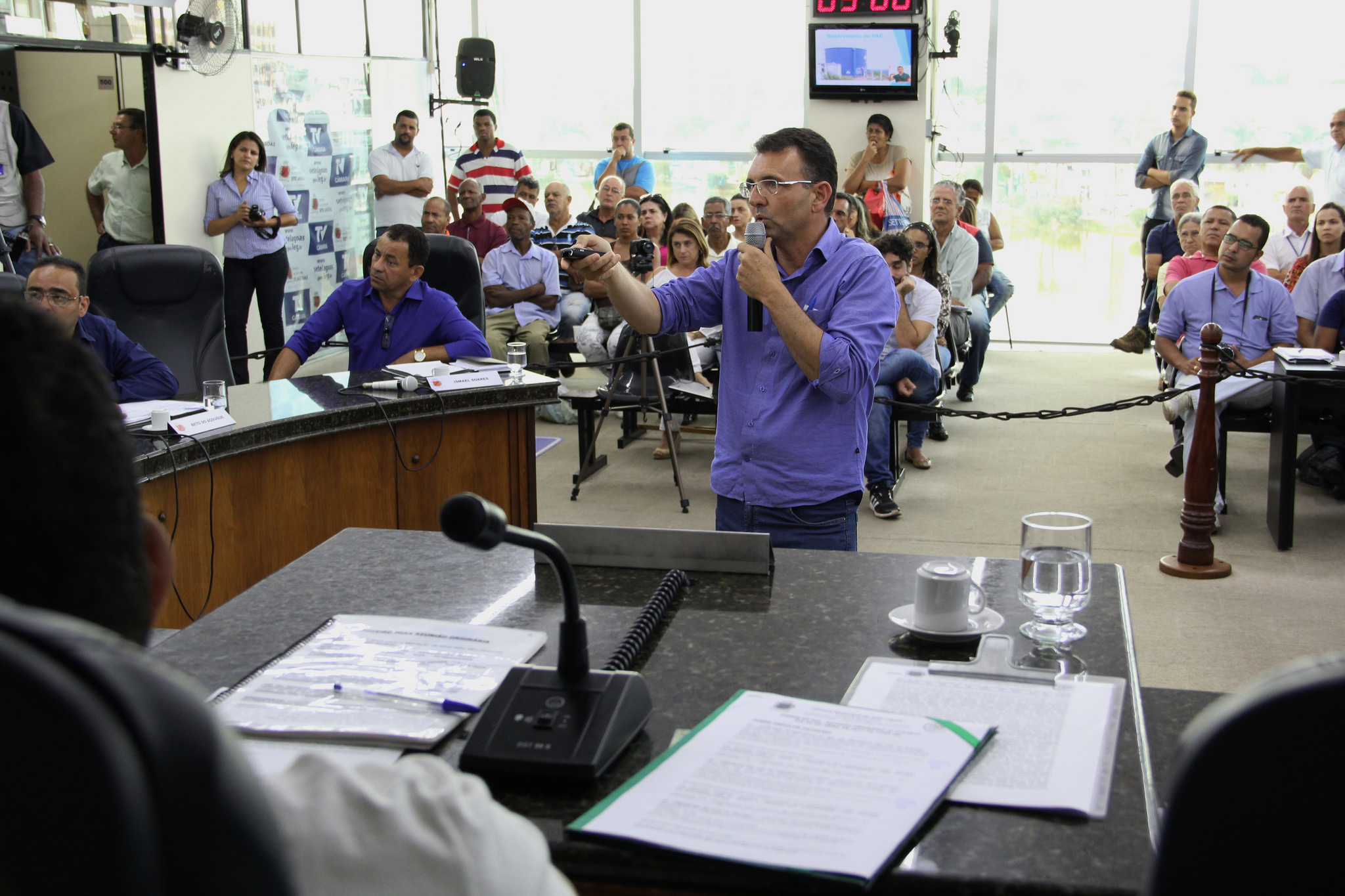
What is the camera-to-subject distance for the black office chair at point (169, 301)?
14.4ft

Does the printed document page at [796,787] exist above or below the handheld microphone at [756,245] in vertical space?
below

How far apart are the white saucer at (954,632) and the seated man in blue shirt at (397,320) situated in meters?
3.10

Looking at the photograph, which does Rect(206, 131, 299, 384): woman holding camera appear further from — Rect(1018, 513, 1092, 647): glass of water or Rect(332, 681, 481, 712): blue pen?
Rect(1018, 513, 1092, 647): glass of water

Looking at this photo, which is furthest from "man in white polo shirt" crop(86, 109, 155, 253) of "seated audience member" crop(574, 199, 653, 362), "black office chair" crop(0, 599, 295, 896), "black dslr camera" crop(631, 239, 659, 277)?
"black office chair" crop(0, 599, 295, 896)

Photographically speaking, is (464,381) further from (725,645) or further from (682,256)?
(682,256)

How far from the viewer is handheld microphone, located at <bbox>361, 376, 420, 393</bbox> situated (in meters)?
3.81

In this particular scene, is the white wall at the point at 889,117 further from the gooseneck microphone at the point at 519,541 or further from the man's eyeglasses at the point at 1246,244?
the gooseneck microphone at the point at 519,541

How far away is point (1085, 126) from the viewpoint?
→ 32.1 ft

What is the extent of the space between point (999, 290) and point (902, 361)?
381 cm

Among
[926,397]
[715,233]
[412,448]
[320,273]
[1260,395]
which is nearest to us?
[412,448]

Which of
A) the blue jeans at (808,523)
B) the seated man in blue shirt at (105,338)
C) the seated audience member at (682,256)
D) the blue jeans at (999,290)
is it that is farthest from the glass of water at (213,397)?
the blue jeans at (999,290)

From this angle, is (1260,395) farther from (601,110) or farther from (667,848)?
(601,110)

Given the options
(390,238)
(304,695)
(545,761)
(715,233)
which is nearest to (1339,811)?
(545,761)

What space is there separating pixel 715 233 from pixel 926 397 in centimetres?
235
